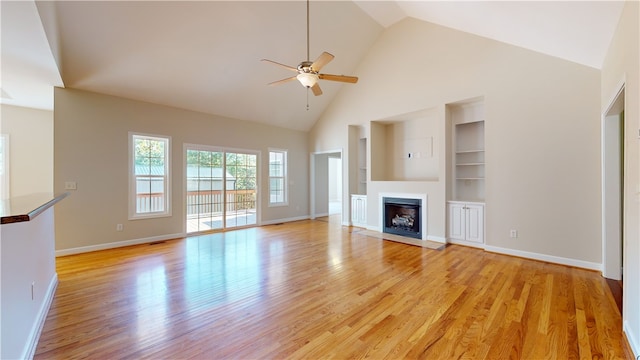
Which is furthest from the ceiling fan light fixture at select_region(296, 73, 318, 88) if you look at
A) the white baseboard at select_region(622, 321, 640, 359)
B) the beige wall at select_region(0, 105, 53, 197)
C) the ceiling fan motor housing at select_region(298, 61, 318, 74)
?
the beige wall at select_region(0, 105, 53, 197)

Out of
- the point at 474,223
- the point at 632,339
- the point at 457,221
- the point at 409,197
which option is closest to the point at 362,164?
the point at 409,197

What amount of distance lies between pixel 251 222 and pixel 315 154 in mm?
2860

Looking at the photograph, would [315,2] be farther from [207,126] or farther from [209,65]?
[207,126]

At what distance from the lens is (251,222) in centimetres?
698

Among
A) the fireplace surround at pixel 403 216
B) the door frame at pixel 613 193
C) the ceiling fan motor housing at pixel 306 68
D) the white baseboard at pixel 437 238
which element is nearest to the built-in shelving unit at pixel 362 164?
the fireplace surround at pixel 403 216

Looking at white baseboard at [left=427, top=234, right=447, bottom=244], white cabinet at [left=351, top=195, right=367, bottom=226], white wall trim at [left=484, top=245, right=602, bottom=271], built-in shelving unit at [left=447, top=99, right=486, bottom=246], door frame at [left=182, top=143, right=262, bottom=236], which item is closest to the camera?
white wall trim at [left=484, top=245, right=602, bottom=271]

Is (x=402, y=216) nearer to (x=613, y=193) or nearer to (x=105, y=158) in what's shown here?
(x=613, y=193)

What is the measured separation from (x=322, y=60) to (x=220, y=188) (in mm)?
4471

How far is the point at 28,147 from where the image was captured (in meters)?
5.25

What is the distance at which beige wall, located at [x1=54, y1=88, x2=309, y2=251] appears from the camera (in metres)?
4.37

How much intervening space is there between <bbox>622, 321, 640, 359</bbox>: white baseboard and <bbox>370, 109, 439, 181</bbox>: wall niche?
3.85m

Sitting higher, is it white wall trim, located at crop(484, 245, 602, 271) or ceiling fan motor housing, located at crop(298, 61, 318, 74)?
ceiling fan motor housing, located at crop(298, 61, 318, 74)

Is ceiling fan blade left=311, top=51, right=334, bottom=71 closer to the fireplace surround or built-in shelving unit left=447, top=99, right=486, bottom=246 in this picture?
built-in shelving unit left=447, top=99, right=486, bottom=246

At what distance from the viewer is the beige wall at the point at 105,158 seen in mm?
4371
